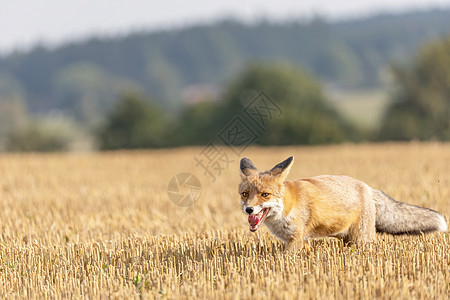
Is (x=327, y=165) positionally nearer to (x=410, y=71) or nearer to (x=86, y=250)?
(x=86, y=250)

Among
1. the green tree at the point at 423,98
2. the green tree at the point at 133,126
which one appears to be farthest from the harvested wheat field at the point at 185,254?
the green tree at the point at 133,126

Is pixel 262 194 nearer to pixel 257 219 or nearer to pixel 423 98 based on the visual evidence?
pixel 257 219

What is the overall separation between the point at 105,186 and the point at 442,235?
11.3 meters

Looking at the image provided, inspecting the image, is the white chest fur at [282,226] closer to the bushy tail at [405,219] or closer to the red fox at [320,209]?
the red fox at [320,209]

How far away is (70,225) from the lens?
10055mm

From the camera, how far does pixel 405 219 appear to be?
7.08m

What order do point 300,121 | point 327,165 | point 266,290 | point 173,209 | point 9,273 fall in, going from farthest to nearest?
1. point 300,121
2. point 327,165
3. point 173,209
4. point 9,273
5. point 266,290

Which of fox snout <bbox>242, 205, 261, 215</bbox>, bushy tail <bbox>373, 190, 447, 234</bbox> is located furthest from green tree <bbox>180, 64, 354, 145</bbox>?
fox snout <bbox>242, 205, 261, 215</bbox>

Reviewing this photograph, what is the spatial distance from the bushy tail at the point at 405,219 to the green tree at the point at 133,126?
5601 cm

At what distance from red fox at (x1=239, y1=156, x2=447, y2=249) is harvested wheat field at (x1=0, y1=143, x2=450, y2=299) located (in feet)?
0.73

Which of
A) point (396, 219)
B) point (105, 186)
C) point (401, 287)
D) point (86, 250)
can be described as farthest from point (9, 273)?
point (105, 186)

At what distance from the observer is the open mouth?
6.03m

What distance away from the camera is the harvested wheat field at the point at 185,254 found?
5379mm

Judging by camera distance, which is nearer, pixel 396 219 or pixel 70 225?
pixel 396 219
